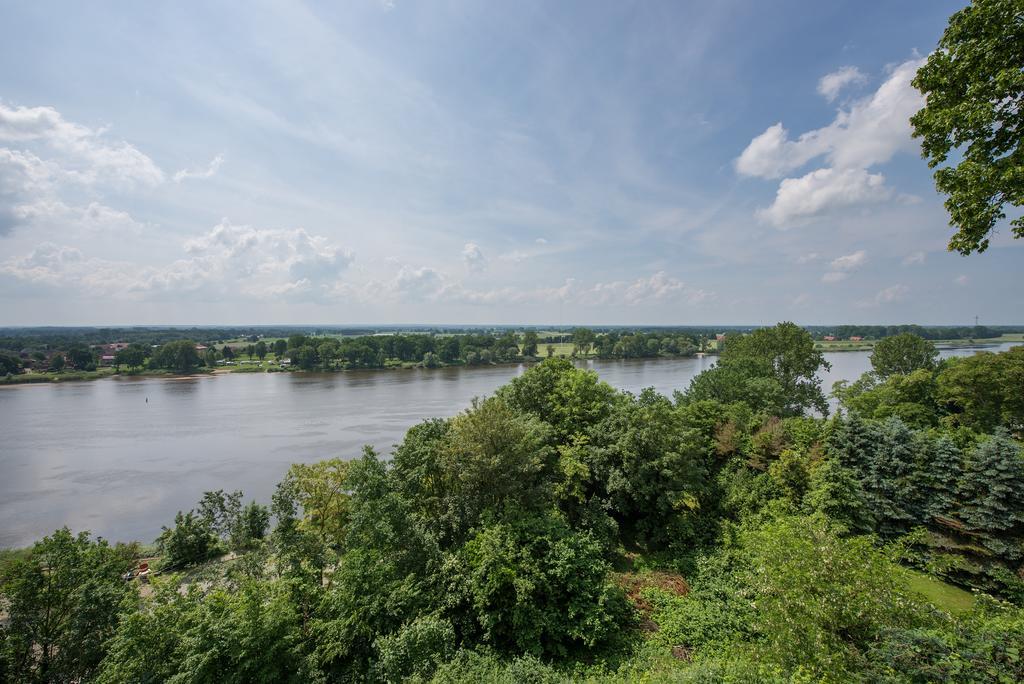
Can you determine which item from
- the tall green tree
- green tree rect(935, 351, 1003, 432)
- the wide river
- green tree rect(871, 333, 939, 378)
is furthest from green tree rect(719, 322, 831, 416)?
green tree rect(935, 351, 1003, 432)

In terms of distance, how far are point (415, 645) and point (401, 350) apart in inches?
2910

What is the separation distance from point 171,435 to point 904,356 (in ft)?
189

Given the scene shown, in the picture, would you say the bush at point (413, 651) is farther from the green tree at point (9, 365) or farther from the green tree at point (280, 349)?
the green tree at point (280, 349)

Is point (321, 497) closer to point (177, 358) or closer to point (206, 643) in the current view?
point (206, 643)

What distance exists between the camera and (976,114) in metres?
4.71

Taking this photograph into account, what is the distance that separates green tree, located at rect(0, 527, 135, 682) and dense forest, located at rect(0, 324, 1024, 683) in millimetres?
42

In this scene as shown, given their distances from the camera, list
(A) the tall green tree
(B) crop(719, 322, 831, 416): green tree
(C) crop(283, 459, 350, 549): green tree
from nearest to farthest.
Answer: (C) crop(283, 459, 350, 549): green tree → (A) the tall green tree → (B) crop(719, 322, 831, 416): green tree

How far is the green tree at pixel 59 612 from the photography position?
774cm

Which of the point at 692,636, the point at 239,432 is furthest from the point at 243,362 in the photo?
the point at 692,636

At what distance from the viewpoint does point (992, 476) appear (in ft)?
37.1

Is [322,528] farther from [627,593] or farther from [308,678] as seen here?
[627,593]

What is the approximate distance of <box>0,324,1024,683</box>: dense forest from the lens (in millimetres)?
6703

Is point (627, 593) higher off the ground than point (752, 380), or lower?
lower

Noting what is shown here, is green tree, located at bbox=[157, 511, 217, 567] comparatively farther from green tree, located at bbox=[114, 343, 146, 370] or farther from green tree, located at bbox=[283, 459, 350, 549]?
green tree, located at bbox=[114, 343, 146, 370]
